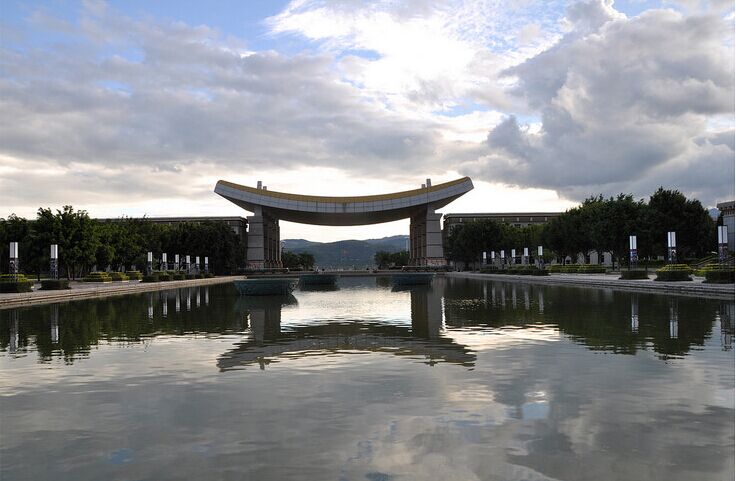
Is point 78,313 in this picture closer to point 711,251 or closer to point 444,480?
point 444,480

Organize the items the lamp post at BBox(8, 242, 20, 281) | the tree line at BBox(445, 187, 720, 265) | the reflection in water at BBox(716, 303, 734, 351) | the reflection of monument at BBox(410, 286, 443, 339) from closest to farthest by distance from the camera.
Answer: the reflection in water at BBox(716, 303, 734, 351), the reflection of monument at BBox(410, 286, 443, 339), the lamp post at BBox(8, 242, 20, 281), the tree line at BBox(445, 187, 720, 265)

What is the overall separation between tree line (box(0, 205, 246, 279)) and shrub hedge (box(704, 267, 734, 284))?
4156 cm

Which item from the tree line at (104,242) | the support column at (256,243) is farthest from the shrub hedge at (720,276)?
the support column at (256,243)

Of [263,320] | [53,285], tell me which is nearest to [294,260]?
[53,285]

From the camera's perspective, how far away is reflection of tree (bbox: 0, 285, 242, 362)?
42.9 ft

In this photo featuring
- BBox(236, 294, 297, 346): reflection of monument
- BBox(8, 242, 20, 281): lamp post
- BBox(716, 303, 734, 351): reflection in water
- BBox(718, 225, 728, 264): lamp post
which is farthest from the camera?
BBox(8, 242, 20, 281): lamp post

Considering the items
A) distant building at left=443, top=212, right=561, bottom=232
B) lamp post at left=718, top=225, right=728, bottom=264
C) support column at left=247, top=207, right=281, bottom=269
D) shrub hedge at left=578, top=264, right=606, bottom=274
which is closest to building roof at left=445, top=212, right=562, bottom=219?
distant building at left=443, top=212, right=561, bottom=232

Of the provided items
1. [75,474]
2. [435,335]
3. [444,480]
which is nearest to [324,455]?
[444,480]

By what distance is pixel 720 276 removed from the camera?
2909 cm

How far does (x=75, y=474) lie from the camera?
5.05 meters

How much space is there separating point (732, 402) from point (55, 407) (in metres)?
7.84

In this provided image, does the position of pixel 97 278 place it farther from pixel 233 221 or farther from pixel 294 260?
pixel 294 260

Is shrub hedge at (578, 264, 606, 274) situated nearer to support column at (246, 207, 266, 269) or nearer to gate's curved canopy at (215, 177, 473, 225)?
gate's curved canopy at (215, 177, 473, 225)

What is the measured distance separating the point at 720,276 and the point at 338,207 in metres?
70.4
